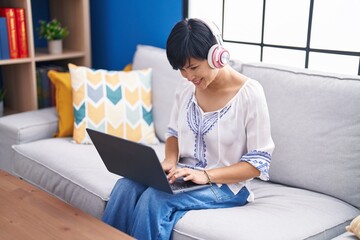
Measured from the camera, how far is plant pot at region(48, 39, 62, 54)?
9.61ft

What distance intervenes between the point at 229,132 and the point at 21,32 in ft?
5.47

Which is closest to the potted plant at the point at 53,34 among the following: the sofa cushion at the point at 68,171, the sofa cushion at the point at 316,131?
the sofa cushion at the point at 68,171

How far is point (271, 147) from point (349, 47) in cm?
81

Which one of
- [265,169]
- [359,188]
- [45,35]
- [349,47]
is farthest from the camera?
[45,35]

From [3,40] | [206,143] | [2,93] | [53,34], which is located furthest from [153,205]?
[2,93]

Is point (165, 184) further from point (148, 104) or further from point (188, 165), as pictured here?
point (148, 104)

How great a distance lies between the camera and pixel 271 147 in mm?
1547

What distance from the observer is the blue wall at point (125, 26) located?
272 cm

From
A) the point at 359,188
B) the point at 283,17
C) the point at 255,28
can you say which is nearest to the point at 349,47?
the point at 283,17

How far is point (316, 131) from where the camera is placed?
1.77 meters

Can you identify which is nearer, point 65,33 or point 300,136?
point 300,136

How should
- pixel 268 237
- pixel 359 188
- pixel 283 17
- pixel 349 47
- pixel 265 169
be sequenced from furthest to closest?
1. pixel 283 17
2. pixel 349 47
3. pixel 359 188
4. pixel 265 169
5. pixel 268 237

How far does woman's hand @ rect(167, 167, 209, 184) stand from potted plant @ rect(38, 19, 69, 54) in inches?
66.7

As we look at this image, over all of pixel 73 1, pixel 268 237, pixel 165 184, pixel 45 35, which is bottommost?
pixel 268 237
